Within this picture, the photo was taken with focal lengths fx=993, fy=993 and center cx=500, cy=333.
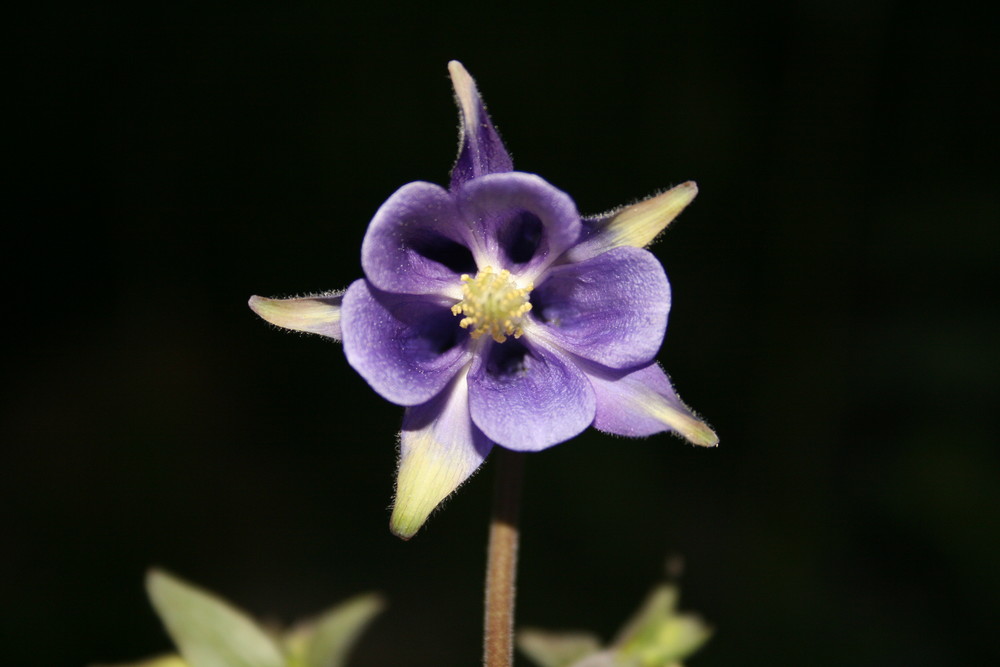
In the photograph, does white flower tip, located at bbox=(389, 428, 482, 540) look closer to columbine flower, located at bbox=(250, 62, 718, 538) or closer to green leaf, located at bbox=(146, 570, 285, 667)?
columbine flower, located at bbox=(250, 62, 718, 538)

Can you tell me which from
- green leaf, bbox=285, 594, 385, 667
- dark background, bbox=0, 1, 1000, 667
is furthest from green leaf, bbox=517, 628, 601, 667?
dark background, bbox=0, 1, 1000, 667

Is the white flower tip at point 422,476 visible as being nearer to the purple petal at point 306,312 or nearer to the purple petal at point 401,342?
the purple petal at point 401,342

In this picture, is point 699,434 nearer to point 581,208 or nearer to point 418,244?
point 418,244

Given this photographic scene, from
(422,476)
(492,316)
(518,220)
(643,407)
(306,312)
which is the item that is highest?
Result: (518,220)

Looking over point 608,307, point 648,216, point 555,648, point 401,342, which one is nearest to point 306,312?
point 401,342

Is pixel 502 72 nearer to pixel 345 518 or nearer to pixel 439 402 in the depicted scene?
pixel 345 518

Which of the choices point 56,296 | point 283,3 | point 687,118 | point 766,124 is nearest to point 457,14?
point 283,3
